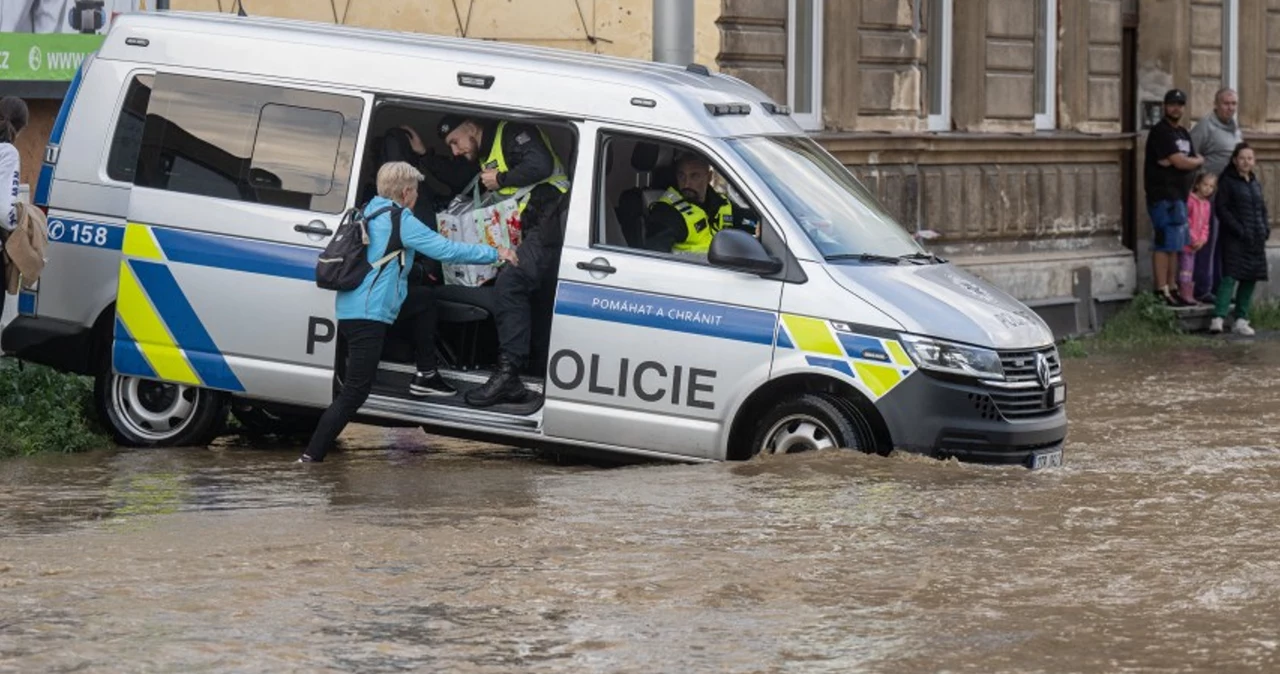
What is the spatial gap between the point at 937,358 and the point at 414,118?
2.86 meters

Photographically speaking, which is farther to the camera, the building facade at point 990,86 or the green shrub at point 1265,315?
the green shrub at point 1265,315

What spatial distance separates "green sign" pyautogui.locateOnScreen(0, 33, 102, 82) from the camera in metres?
15.0

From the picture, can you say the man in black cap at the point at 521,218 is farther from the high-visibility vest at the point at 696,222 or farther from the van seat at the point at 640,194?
the high-visibility vest at the point at 696,222

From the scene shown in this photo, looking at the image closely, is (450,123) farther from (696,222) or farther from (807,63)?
(807,63)

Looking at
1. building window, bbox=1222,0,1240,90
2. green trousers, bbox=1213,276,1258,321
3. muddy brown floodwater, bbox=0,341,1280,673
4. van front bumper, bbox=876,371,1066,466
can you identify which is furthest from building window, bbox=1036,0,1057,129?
van front bumper, bbox=876,371,1066,466

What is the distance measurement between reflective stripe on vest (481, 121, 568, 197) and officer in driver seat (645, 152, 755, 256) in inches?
17.9

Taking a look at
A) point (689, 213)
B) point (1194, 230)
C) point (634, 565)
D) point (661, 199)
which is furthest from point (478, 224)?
point (1194, 230)

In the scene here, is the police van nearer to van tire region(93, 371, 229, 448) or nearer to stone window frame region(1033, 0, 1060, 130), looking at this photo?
van tire region(93, 371, 229, 448)

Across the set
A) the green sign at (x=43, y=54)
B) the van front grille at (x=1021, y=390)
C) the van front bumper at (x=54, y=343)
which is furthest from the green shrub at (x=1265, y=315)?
the van front bumper at (x=54, y=343)

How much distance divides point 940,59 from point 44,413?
1122 centimetres

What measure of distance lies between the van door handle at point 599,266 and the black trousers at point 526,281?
0.84 feet

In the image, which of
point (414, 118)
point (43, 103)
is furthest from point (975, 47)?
point (414, 118)

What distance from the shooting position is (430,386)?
11695 millimetres

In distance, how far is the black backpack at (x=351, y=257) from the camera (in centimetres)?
1127
